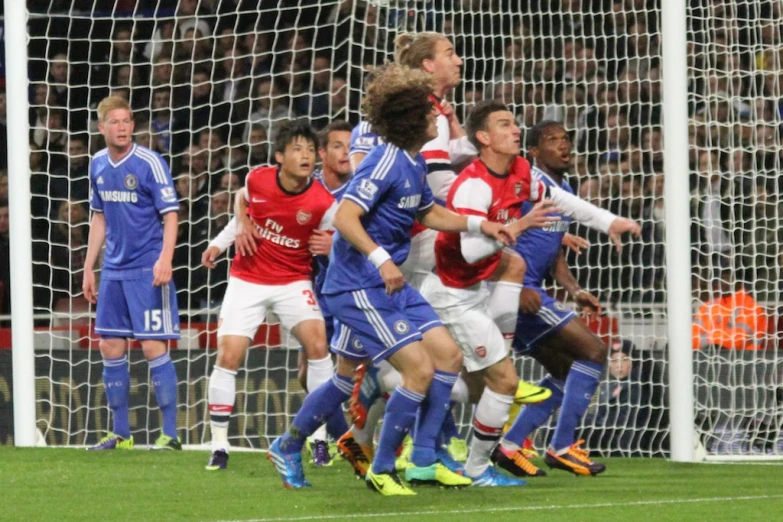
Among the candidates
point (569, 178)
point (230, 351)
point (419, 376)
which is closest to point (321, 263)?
point (230, 351)

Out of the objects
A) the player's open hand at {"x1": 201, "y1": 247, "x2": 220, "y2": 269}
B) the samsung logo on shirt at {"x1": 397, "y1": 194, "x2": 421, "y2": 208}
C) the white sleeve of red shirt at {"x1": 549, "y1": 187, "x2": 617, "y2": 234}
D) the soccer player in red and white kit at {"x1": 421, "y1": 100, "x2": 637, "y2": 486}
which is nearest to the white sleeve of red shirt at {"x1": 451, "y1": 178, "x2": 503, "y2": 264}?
the soccer player in red and white kit at {"x1": 421, "y1": 100, "x2": 637, "y2": 486}

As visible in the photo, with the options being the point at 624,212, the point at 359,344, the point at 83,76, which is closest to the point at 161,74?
the point at 83,76

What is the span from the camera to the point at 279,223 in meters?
7.18

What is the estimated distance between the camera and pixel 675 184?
7.77m

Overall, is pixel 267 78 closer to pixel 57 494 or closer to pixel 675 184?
pixel 675 184

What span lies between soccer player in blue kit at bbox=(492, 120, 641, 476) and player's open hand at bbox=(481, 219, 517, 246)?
1.26 m

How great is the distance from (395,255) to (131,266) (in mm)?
2573

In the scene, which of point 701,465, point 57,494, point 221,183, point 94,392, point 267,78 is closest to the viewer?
point 57,494

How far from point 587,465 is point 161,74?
4017mm

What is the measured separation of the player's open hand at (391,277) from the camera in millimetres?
5438

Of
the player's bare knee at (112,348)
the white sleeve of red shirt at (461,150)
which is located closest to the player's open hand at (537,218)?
the white sleeve of red shirt at (461,150)

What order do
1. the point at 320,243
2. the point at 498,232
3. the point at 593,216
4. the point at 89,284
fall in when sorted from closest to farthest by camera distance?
the point at 498,232 → the point at 593,216 → the point at 320,243 → the point at 89,284

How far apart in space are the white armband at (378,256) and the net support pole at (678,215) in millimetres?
2680

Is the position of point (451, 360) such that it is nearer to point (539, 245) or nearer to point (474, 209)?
point (474, 209)
